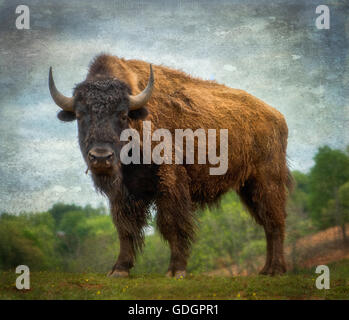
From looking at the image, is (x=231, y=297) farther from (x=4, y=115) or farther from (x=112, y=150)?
(x=4, y=115)

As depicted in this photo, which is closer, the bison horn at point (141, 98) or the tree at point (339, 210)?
the bison horn at point (141, 98)

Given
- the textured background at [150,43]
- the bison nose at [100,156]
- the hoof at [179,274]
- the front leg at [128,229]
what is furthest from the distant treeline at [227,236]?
the bison nose at [100,156]

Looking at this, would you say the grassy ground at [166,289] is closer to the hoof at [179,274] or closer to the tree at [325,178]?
the hoof at [179,274]

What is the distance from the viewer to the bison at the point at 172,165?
7586 mm

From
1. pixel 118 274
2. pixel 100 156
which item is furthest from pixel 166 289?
pixel 100 156

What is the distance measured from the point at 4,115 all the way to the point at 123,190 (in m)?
4.77

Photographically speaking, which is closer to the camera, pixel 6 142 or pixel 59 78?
pixel 6 142

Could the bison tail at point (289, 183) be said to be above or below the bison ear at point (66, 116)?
below

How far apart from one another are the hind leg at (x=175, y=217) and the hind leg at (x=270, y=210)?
244 cm

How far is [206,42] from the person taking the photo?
43.7 ft

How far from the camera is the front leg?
27.2 feet

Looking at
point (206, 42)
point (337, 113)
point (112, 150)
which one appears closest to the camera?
point (112, 150)

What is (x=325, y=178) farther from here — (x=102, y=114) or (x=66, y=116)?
(x=102, y=114)
